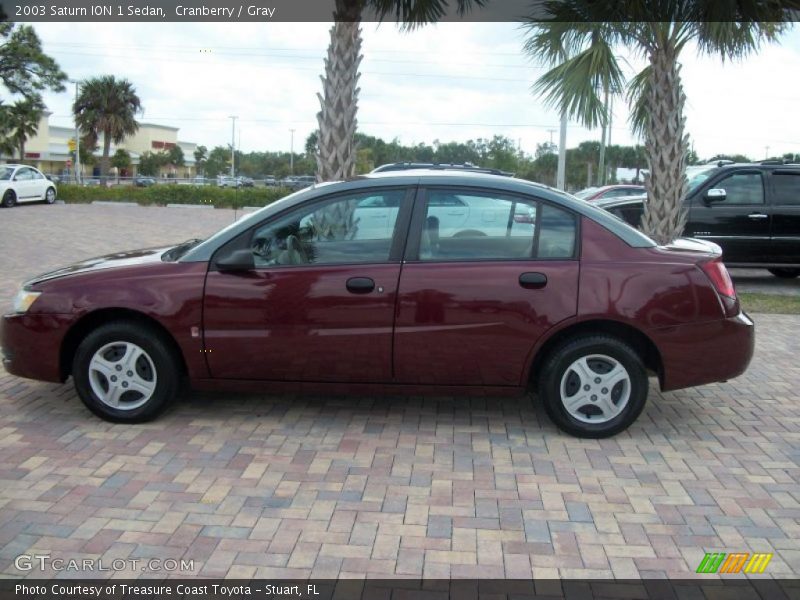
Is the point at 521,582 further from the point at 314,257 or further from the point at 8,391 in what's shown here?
the point at 8,391

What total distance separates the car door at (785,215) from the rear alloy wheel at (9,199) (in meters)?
24.3

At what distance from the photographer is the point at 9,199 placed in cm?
2569

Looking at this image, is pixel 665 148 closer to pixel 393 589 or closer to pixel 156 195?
pixel 393 589

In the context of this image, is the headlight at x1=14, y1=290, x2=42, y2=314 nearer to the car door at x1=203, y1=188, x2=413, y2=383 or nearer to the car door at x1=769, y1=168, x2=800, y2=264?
the car door at x1=203, y1=188, x2=413, y2=383

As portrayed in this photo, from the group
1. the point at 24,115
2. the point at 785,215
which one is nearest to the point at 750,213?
the point at 785,215

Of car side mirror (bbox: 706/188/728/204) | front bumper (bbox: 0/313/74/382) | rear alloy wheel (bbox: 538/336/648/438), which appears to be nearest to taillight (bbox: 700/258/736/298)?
rear alloy wheel (bbox: 538/336/648/438)

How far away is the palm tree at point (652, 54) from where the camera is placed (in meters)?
8.88

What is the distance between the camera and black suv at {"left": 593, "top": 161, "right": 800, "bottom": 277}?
1098cm

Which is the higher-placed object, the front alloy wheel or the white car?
the white car

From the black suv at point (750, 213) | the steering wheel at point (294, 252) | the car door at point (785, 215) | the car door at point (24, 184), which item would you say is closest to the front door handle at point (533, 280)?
the steering wheel at point (294, 252)

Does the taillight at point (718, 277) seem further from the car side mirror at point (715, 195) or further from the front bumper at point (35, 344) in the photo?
the car side mirror at point (715, 195)

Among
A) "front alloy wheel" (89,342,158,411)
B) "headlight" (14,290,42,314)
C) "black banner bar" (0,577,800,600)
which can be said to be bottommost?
"black banner bar" (0,577,800,600)

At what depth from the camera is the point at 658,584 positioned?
9.84 feet

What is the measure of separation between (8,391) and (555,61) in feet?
27.1
